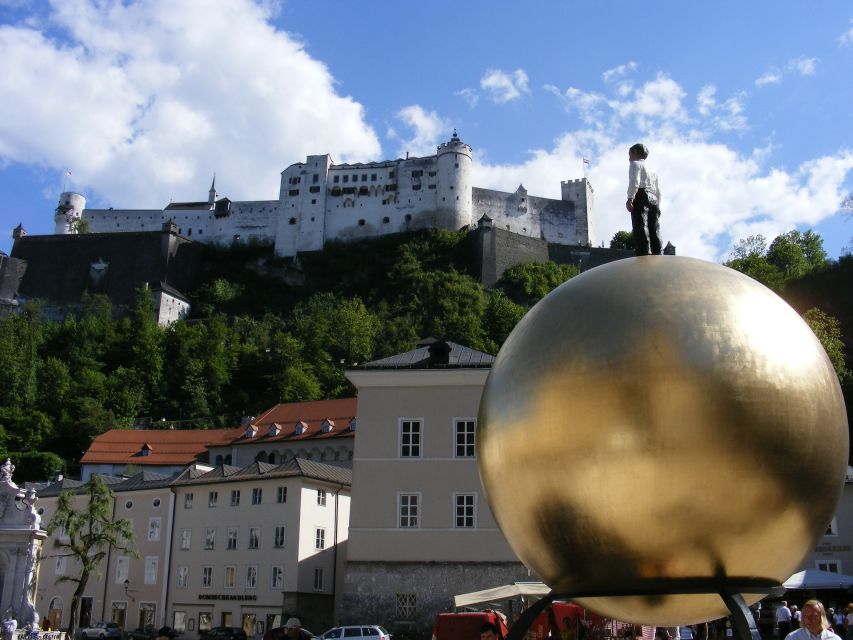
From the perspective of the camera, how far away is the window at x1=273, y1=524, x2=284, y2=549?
39000mm

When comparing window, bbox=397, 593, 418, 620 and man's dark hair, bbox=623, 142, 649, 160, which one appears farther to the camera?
window, bbox=397, 593, 418, 620

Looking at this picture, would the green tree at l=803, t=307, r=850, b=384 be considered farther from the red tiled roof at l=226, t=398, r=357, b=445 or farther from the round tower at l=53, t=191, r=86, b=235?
the round tower at l=53, t=191, r=86, b=235

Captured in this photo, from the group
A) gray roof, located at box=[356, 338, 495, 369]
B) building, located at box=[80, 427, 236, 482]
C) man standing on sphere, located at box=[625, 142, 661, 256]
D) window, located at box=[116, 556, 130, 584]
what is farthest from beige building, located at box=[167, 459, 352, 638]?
man standing on sphere, located at box=[625, 142, 661, 256]

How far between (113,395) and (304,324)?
23.3 metres

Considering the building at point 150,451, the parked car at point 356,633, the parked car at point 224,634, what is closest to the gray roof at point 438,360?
the parked car at point 356,633

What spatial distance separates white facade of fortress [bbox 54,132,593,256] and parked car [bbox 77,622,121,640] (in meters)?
79.9

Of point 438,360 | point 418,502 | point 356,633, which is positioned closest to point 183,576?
point 418,502

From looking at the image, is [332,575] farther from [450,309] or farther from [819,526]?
[450,309]

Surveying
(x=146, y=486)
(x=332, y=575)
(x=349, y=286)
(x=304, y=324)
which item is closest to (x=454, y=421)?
(x=332, y=575)

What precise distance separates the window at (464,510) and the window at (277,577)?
13.6 m

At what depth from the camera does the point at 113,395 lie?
87.7 metres

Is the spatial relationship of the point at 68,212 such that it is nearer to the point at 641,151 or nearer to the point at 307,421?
the point at 307,421

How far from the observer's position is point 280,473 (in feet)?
131

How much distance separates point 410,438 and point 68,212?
370ft
